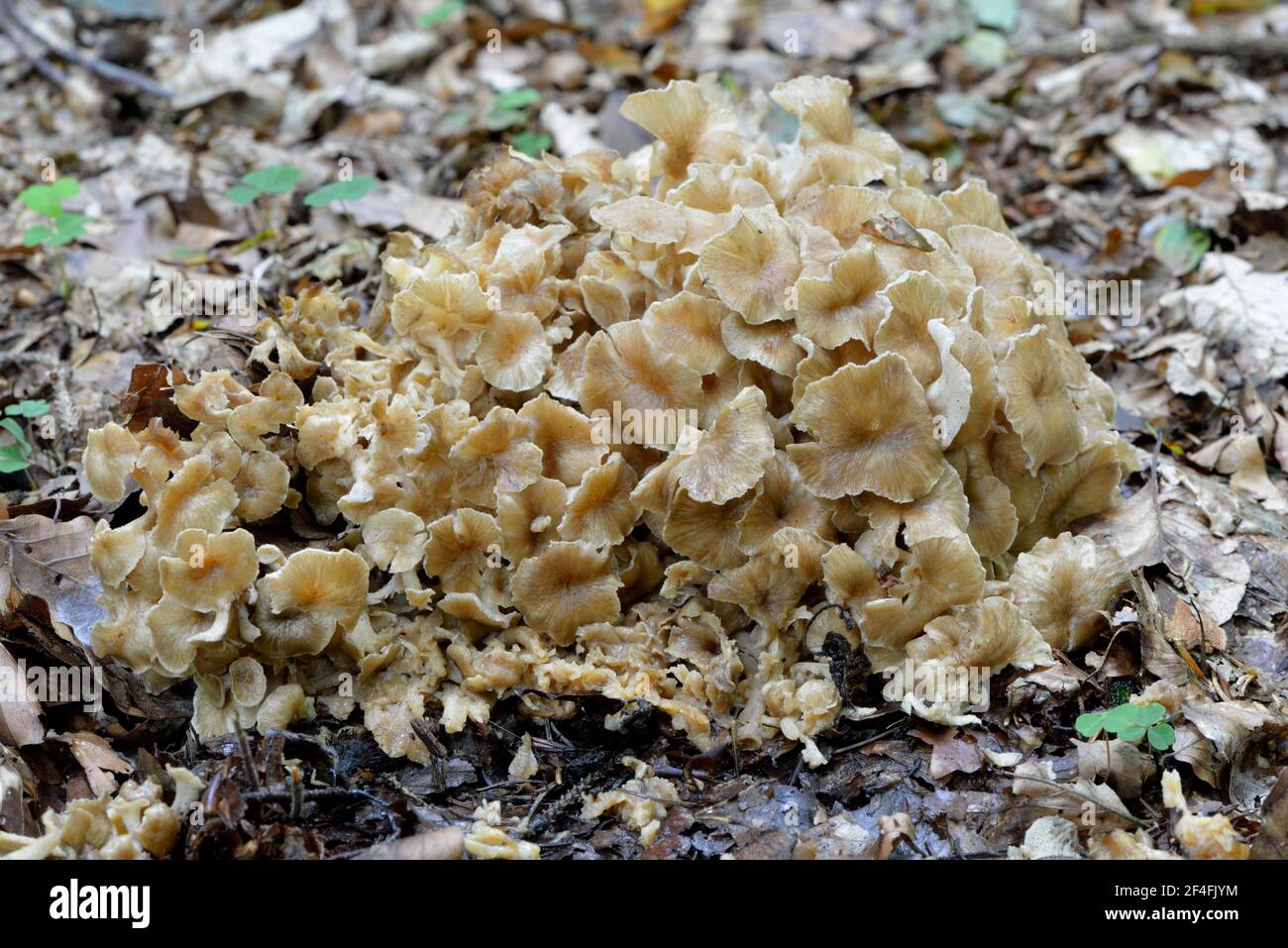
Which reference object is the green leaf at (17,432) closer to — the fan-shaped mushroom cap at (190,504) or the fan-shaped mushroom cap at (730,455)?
the fan-shaped mushroom cap at (190,504)

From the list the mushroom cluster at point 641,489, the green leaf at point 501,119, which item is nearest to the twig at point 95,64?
the green leaf at point 501,119

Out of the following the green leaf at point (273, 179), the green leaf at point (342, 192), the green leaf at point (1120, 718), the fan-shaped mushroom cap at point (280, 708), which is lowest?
the fan-shaped mushroom cap at point (280, 708)

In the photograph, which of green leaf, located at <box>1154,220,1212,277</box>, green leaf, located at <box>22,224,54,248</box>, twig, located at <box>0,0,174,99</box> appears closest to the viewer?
green leaf, located at <box>22,224,54,248</box>

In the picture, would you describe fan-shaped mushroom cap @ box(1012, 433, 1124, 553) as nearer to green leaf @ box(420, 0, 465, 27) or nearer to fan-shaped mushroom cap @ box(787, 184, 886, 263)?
fan-shaped mushroom cap @ box(787, 184, 886, 263)

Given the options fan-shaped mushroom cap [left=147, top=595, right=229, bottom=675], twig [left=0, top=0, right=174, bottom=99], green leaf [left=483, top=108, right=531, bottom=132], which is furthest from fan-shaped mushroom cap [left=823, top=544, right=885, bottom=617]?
twig [left=0, top=0, right=174, bottom=99]

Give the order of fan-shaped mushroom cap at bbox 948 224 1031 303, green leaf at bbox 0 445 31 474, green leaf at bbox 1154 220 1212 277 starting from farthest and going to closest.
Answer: green leaf at bbox 1154 220 1212 277 < green leaf at bbox 0 445 31 474 < fan-shaped mushroom cap at bbox 948 224 1031 303

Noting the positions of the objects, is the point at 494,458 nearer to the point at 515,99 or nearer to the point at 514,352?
the point at 514,352
